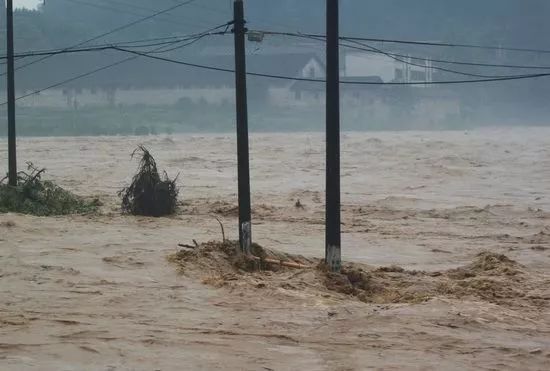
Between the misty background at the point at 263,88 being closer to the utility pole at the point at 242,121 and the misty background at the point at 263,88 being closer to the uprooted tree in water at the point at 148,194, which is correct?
the uprooted tree in water at the point at 148,194

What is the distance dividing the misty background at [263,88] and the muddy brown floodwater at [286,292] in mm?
46298

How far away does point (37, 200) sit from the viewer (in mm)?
19188

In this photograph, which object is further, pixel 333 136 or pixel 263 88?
pixel 263 88

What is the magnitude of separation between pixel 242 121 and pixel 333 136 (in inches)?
66.5

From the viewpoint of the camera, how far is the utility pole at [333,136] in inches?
414

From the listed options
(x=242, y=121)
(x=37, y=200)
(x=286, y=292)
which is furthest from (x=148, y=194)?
(x=286, y=292)

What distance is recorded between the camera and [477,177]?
3152 cm

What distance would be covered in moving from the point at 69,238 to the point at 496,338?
9.15 metres

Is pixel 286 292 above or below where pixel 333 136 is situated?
below

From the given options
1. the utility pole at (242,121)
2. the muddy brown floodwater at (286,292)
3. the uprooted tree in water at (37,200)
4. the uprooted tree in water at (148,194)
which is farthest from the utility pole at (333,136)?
the uprooted tree in water at (37,200)

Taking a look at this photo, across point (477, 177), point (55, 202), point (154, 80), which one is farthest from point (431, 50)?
point (55, 202)

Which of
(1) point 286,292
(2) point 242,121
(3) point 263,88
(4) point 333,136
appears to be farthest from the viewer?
(3) point 263,88

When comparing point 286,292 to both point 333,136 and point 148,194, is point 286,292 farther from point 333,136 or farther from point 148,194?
point 148,194

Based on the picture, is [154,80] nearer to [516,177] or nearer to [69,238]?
[516,177]
